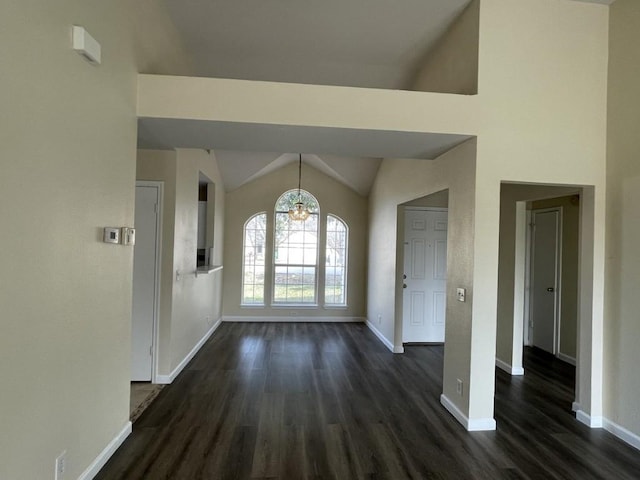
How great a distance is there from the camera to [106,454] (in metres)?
2.30

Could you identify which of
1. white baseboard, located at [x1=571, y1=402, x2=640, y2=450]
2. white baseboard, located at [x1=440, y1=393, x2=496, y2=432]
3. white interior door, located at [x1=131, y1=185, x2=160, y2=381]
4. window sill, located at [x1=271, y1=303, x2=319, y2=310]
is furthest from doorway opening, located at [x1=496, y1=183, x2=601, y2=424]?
white interior door, located at [x1=131, y1=185, x2=160, y2=381]

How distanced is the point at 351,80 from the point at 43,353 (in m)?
4.28

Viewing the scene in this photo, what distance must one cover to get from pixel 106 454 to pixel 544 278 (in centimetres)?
550

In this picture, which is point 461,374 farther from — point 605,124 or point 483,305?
point 605,124

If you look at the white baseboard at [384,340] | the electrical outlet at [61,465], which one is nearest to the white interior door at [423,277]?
the white baseboard at [384,340]

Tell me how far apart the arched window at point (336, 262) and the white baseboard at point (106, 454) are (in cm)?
465

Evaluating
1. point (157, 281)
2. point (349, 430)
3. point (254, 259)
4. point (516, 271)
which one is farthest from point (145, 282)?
point (516, 271)

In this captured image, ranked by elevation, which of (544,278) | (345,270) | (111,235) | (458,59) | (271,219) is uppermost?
(458,59)

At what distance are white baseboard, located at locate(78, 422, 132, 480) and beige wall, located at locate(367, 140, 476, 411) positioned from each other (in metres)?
2.75

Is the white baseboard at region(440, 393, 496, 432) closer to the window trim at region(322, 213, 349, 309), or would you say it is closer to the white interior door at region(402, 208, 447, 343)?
the white interior door at region(402, 208, 447, 343)

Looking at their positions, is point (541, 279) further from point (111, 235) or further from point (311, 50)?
point (111, 235)

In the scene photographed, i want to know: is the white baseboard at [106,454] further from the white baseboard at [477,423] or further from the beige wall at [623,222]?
the beige wall at [623,222]

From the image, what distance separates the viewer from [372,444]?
2600mm

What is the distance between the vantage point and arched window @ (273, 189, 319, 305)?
22.6 feet
